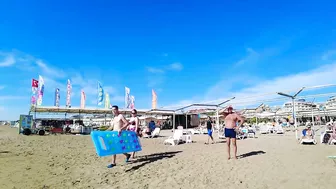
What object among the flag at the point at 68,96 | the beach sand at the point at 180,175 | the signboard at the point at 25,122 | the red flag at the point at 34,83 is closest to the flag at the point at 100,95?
the flag at the point at 68,96

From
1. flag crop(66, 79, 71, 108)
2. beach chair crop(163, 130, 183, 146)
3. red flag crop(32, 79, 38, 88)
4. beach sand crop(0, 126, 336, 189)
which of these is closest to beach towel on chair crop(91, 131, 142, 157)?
beach sand crop(0, 126, 336, 189)

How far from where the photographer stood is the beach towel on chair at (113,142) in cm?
520

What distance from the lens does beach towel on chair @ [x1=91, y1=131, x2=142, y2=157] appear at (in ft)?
17.0

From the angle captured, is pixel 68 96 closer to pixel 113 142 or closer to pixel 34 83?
pixel 34 83

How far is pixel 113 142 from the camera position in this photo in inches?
219

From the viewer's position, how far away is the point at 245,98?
15.3 meters

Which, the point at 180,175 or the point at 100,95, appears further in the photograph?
the point at 100,95

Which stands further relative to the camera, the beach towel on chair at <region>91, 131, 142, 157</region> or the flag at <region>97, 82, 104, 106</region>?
the flag at <region>97, 82, 104, 106</region>

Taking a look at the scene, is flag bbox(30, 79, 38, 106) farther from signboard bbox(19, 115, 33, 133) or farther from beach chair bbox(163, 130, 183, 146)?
beach chair bbox(163, 130, 183, 146)

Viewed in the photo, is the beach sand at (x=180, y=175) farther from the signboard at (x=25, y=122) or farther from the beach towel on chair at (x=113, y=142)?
the signboard at (x=25, y=122)

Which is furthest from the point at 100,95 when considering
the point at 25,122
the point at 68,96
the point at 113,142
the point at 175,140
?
the point at 113,142

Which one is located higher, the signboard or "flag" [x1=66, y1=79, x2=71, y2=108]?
"flag" [x1=66, y1=79, x2=71, y2=108]

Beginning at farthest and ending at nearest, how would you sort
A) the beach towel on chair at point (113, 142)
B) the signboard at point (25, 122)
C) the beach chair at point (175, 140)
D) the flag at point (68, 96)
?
the flag at point (68, 96) < the signboard at point (25, 122) < the beach chair at point (175, 140) < the beach towel on chair at point (113, 142)

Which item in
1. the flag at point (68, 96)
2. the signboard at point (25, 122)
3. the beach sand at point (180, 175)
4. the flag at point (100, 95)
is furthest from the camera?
the flag at point (100, 95)
